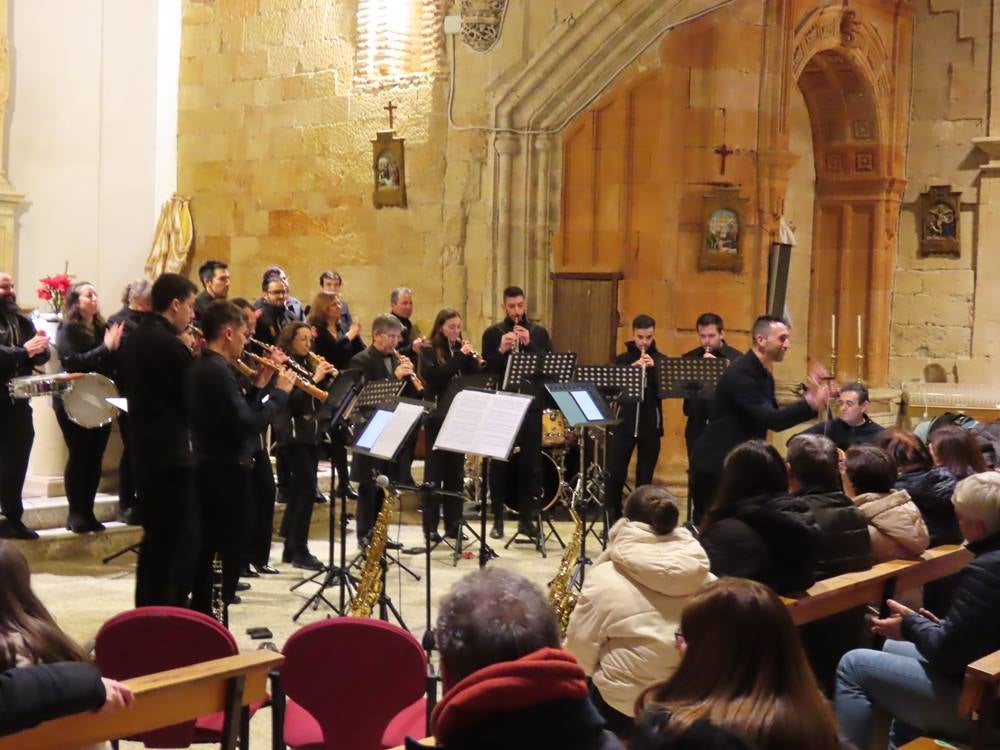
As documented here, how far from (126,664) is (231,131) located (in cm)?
1004

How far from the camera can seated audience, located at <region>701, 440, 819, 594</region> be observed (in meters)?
4.16

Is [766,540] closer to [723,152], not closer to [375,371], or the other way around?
[375,371]

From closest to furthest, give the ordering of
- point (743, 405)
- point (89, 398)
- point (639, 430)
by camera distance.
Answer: point (743, 405), point (89, 398), point (639, 430)

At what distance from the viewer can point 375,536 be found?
556 cm

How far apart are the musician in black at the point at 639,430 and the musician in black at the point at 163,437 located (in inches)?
166

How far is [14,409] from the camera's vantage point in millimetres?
6996

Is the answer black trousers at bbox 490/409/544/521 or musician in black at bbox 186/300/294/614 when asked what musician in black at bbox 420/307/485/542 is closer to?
black trousers at bbox 490/409/544/521

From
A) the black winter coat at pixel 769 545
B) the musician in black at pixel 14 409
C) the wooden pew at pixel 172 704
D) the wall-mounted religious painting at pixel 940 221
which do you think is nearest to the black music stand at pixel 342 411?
the musician in black at pixel 14 409

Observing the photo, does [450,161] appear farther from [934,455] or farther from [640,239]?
[934,455]

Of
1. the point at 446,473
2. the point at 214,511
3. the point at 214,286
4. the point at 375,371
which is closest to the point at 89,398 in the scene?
the point at 214,286

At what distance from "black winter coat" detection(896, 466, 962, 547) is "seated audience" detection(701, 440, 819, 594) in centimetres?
133

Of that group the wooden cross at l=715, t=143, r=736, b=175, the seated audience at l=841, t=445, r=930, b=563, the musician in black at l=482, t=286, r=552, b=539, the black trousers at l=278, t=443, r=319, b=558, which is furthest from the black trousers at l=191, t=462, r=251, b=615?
the wooden cross at l=715, t=143, r=736, b=175

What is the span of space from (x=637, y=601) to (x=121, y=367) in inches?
165

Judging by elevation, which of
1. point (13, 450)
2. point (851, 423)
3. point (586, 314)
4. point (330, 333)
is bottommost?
point (13, 450)
